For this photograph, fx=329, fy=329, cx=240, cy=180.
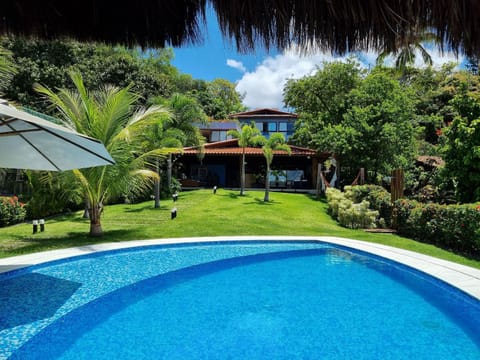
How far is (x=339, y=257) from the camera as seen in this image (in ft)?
31.0

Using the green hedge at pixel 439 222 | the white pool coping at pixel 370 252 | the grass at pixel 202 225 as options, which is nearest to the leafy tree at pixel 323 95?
the grass at pixel 202 225

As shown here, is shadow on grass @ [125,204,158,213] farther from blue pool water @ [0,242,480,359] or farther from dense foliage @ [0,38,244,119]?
dense foliage @ [0,38,244,119]

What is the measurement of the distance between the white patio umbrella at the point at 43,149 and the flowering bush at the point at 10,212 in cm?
857

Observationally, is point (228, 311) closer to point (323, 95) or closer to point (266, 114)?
point (323, 95)

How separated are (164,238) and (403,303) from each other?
22.6 feet

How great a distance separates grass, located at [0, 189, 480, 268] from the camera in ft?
31.3

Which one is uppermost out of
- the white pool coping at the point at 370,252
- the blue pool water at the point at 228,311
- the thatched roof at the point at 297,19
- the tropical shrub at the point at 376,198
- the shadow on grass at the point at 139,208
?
the thatched roof at the point at 297,19

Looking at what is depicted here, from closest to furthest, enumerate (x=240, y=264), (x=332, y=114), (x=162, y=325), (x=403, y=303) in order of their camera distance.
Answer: (x=162, y=325)
(x=403, y=303)
(x=240, y=264)
(x=332, y=114)

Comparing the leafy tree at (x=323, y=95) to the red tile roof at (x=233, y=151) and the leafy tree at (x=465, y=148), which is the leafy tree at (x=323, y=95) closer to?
the red tile roof at (x=233, y=151)

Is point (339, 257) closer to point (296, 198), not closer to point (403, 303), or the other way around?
point (403, 303)

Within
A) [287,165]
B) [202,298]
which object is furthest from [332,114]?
[202,298]

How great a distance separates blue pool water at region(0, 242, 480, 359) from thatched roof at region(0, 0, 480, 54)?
3.87m

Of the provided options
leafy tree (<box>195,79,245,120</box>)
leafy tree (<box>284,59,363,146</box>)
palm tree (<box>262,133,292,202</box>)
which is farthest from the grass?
leafy tree (<box>195,79,245,120</box>)

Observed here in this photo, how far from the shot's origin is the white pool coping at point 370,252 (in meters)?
6.55
